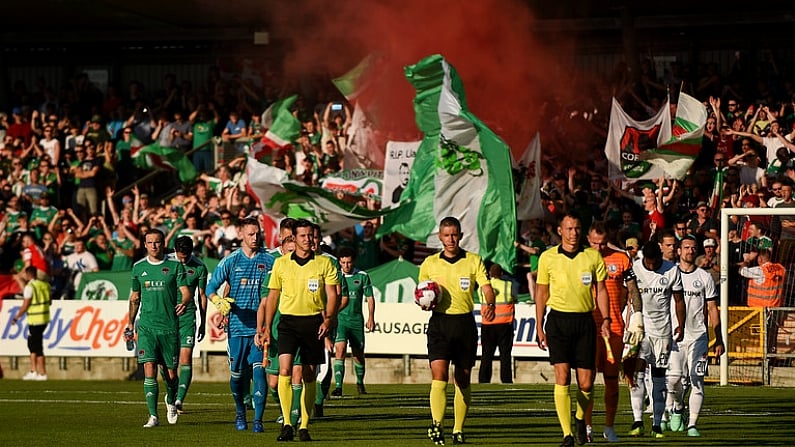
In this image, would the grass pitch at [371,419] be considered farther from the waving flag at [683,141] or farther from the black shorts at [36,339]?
the waving flag at [683,141]

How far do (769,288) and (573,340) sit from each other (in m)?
10.1

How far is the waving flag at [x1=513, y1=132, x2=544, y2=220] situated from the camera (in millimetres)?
23859

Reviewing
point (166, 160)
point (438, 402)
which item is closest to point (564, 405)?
point (438, 402)

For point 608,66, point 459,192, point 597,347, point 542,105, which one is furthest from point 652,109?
point 597,347

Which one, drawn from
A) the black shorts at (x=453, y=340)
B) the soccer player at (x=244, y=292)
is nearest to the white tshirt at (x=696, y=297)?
the black shorts at (x=453, y=340)

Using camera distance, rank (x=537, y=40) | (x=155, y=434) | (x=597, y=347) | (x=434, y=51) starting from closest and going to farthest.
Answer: (x=597, y=347) → (x=155, y=434) → (x=434, y=51) → (x=537, y=40)

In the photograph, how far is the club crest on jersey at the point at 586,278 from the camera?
42.4 ft

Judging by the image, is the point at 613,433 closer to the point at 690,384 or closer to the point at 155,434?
the point at 690,384

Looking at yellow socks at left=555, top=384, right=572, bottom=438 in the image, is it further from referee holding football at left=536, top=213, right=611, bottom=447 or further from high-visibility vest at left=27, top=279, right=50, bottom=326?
high-visibility vest at left=27, top=279, right=50, bottom=326

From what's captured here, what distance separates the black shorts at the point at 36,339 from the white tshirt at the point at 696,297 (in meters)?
14.1

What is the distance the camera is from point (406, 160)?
81.6 ft

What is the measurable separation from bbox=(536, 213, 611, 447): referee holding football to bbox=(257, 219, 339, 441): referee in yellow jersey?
220 cm

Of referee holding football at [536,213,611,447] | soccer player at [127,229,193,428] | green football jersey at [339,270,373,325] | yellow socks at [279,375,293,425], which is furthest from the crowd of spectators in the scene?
yellow socks at [279,375,293,425]

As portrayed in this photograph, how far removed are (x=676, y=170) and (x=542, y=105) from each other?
3827 millimetres
